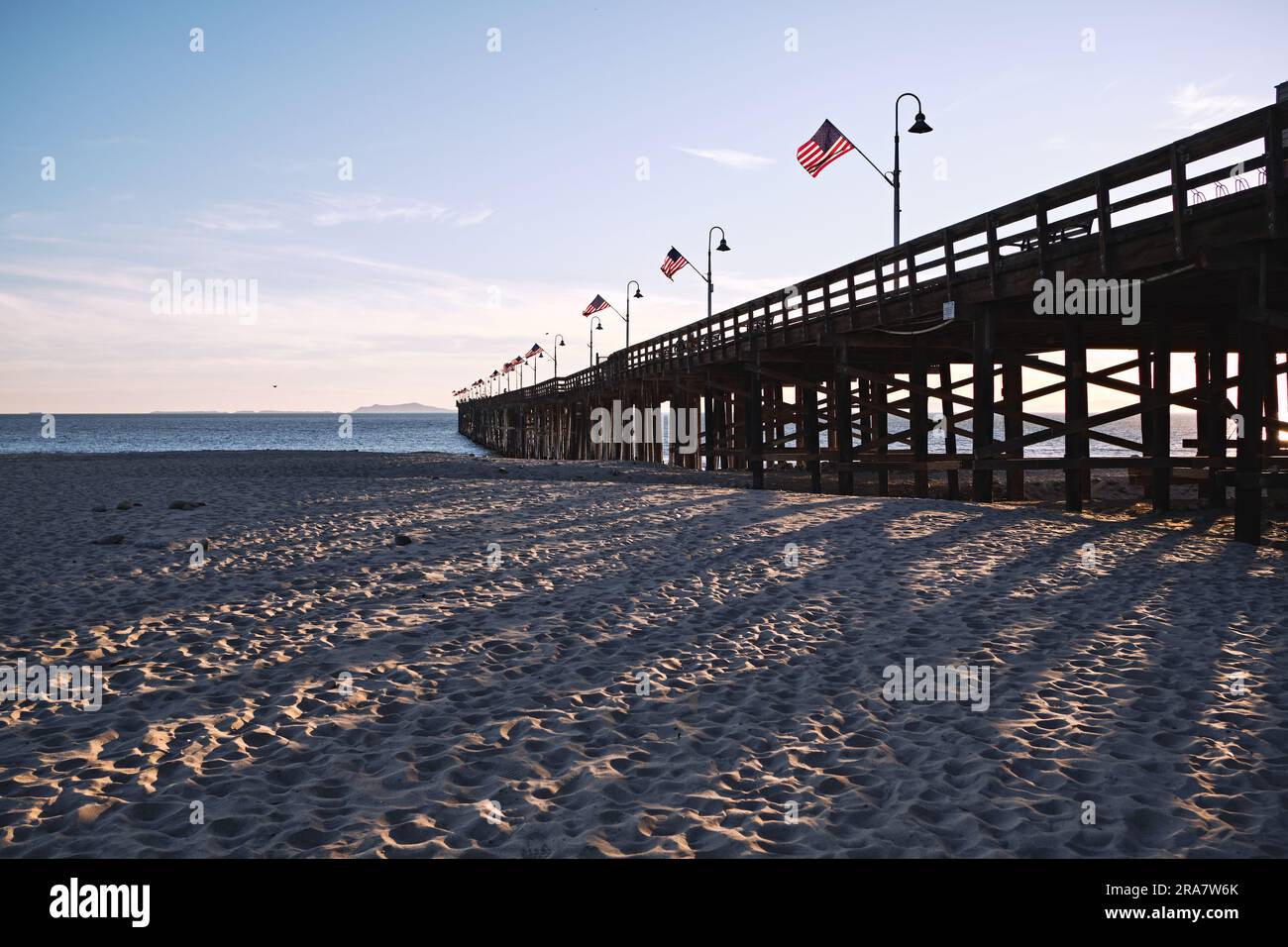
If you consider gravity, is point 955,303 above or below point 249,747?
above

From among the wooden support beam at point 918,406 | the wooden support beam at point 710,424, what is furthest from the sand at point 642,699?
the wooden support beam at point 710,424

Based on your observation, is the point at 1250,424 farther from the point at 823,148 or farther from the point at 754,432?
the point at 754,432

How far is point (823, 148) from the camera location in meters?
20.7

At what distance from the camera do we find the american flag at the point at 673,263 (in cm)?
3275

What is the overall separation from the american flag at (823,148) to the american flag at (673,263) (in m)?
11.8

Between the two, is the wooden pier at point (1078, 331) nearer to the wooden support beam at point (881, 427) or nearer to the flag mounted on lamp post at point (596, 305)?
the wooden support beam at point (881, 427)

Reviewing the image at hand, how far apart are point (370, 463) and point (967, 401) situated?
20.1 meters

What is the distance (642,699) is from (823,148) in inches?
711

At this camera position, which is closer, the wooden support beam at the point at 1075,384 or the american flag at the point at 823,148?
the wooden support beam at the point at 1075,384

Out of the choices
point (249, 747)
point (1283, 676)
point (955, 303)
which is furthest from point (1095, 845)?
point (955, 303)

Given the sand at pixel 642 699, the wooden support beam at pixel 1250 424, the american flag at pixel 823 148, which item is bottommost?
the sand at pixel 642 699

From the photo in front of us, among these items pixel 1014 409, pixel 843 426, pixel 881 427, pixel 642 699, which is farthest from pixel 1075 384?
pixel 642 699

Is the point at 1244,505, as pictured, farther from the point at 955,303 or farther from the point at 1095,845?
the point at 1095,845
